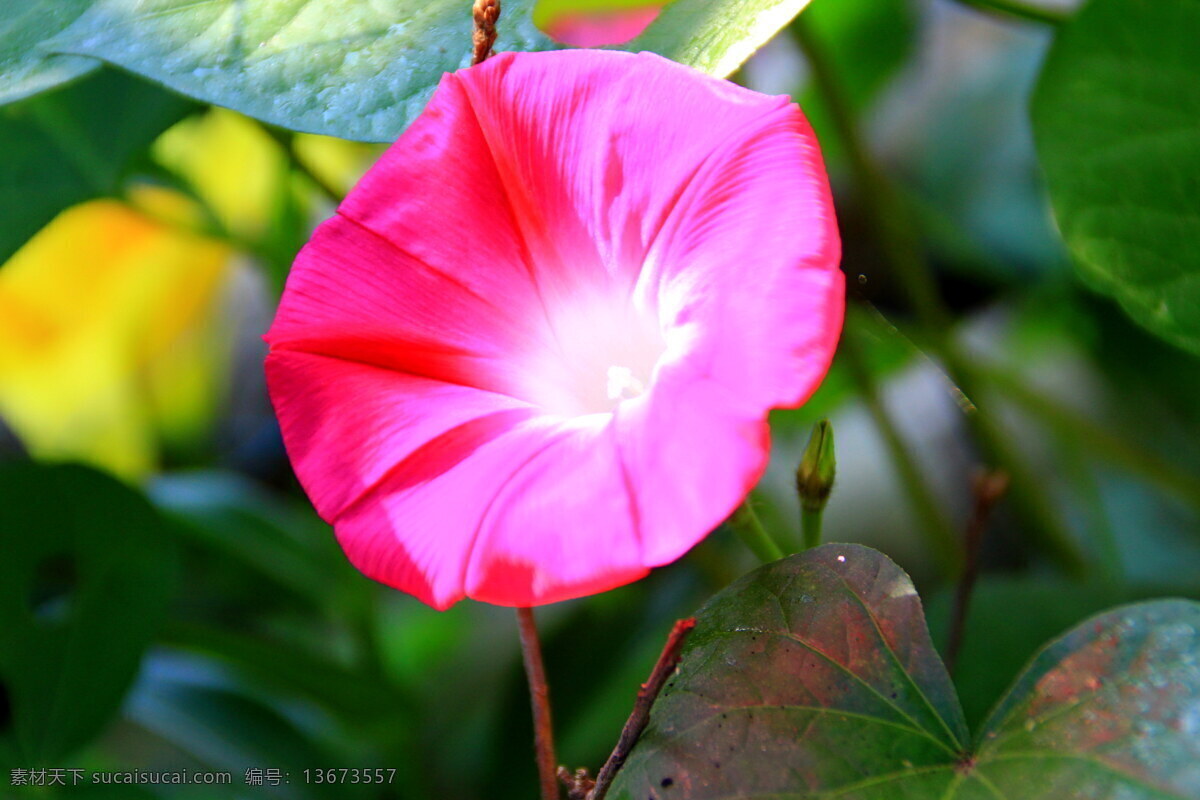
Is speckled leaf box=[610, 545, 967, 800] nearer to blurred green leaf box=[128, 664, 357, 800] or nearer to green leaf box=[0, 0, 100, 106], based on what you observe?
green leaf box=[0, 0, 100, 106]

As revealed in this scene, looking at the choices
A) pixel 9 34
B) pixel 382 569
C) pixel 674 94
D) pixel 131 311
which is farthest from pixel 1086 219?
pixel 131 311

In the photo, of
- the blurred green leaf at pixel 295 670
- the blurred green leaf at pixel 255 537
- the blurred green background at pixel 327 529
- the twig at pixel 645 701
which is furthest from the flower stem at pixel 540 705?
the blurred green leaf at pixel 255 537

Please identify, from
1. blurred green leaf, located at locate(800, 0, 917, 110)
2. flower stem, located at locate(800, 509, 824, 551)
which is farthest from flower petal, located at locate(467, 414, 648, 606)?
blurred green leaf, located at locate(800, 0, 917, 110)

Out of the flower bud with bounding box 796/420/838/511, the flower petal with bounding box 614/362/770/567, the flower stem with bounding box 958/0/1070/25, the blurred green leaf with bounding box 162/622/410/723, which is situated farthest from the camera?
the blurred green leaf with bounding box 162/622/410/723

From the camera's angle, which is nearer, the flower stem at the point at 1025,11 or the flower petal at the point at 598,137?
the flower petal at the point at 598,137

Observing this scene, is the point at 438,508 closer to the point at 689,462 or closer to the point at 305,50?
the point at 689,462

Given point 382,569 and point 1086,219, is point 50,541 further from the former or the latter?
point 1086,219

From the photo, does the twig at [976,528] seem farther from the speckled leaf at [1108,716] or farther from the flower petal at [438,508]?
the flower petal at [438,508]
